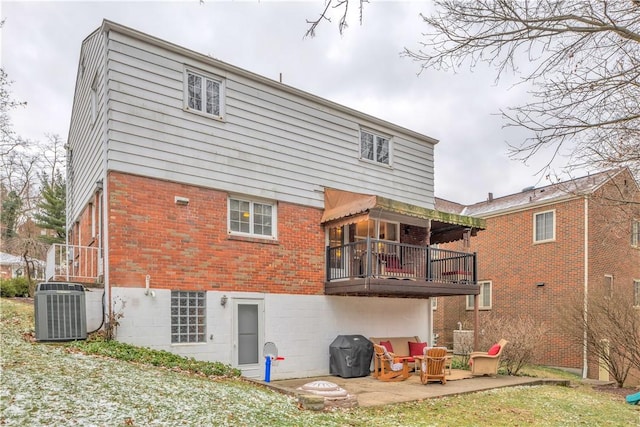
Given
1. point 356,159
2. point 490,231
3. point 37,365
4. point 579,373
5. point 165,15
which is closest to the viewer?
point 165,15

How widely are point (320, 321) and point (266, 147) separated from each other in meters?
4.95

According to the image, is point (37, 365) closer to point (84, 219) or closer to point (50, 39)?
point (84, 219)

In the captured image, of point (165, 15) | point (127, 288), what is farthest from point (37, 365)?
point (165, 15)

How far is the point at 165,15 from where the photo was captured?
19.1 ft

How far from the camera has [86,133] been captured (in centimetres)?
1270

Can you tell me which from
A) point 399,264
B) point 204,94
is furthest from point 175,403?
point 399,264

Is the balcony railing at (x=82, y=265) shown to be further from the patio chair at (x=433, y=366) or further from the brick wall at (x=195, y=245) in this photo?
the patio chair at (x=433, y=366)

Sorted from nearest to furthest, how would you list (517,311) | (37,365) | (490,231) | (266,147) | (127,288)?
(37,365)
(127,288)
(266,147)
(517,311)
(490,231)

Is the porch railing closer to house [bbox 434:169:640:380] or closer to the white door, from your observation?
the white door

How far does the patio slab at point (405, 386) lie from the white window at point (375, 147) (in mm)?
6607

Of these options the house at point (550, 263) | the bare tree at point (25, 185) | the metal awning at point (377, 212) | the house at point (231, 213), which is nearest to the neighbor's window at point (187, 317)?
the house at point (231, 213)

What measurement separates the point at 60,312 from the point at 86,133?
18.6 feet

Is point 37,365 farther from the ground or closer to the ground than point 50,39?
closer to the ground

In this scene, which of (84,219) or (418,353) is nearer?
(84,219)
